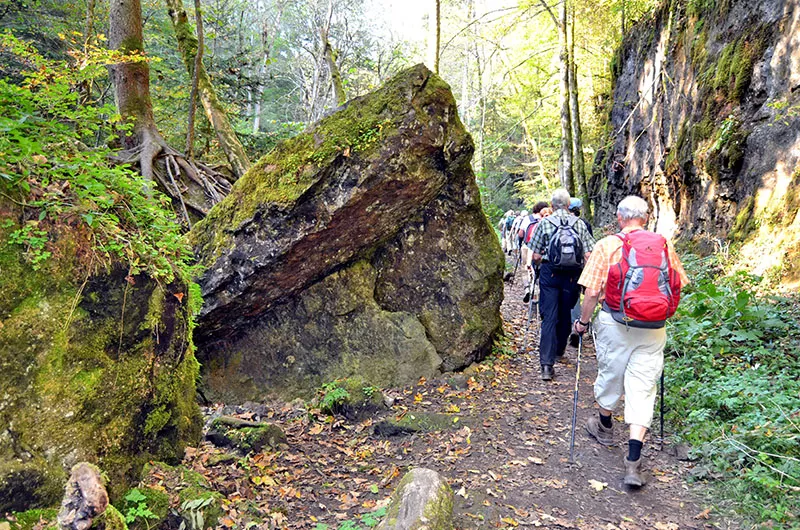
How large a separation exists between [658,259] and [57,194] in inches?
184

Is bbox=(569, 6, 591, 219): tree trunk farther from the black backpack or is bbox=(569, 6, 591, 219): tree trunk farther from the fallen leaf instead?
the fallen leaf

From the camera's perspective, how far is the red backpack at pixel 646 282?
3857mm

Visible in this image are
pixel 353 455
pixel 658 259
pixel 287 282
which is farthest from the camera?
pixel 287 282

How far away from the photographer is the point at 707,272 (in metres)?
8.19

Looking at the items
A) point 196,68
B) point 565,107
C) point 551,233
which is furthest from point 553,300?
point 565,107

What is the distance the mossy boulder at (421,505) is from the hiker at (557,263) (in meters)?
3.43

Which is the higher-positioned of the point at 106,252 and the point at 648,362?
the point at 106,252

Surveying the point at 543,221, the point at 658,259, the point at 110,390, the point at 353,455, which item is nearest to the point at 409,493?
the point at 353,455

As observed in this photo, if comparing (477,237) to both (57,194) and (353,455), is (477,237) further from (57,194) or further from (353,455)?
(57,194)

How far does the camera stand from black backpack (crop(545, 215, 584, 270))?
612 centimetres

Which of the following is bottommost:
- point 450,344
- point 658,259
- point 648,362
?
point 450,344

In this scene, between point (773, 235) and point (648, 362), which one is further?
point (773, 235)

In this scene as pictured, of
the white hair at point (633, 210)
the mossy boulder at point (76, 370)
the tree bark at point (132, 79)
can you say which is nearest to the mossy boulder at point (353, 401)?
the mossy boulder at point (76, 370)

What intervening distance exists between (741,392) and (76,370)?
5.89 meters
